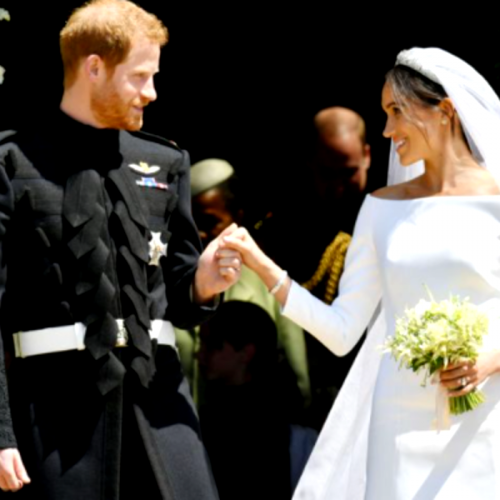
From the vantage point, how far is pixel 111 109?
22.0ft

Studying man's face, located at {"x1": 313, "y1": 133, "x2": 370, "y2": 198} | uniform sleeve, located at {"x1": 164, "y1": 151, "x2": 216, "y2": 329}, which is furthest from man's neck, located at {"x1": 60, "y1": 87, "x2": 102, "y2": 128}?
man's face, located at {"x1": 313, "y1": 133, "x2": 370, "y2": 198}

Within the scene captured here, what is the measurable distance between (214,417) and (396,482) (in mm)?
1889

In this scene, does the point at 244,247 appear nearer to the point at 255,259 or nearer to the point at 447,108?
the point at 255,259

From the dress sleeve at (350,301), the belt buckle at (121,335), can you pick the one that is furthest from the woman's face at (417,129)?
the belt buckle at (121,335)

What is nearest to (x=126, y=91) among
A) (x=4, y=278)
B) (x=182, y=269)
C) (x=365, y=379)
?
(x=182, y=269)

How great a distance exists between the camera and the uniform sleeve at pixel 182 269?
686 centimetres

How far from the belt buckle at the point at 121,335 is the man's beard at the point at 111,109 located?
0.68m

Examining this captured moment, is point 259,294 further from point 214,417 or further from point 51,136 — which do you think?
point 51,136

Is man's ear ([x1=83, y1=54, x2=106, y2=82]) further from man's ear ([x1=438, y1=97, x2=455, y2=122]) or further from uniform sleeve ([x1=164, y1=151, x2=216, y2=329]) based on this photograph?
man's ear ([x1=438, y1=97, x2=455, y2=122])

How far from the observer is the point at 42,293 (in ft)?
21.5

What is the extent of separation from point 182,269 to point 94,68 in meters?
0.75

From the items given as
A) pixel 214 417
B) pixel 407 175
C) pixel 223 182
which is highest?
pixel 407 175

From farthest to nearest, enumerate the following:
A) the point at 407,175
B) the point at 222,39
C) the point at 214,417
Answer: the point at 222,39 → the point at 214,417 → the point at 407,175

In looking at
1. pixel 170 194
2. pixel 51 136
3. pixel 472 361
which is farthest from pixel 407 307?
pixel 51 136
